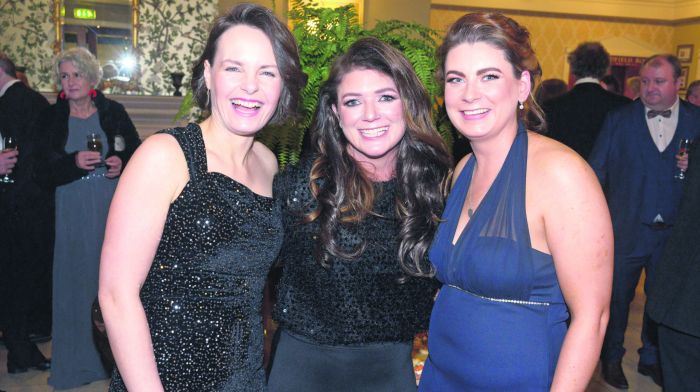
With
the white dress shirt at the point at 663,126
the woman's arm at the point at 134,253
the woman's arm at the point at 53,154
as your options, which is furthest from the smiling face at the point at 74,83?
the white dress shirt at the point at 663,126

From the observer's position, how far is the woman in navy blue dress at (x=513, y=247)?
1660 mm

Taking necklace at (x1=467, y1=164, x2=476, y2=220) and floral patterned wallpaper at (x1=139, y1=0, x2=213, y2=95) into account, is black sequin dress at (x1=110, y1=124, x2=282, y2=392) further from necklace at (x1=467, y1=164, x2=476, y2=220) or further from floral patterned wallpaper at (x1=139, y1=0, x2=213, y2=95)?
floral patterned wallpaper at (x1=139, y1=0, x2=213, y2=95)

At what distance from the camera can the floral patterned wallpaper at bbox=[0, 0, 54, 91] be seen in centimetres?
592

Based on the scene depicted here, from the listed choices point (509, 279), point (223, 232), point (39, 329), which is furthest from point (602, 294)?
point (39, 329)

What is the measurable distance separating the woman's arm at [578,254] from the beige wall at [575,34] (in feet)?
33.0

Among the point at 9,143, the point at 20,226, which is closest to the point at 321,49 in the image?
the point at 9,143

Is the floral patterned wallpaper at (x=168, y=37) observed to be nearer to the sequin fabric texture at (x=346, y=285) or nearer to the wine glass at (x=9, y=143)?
the wine glass at (x=9, y=143)

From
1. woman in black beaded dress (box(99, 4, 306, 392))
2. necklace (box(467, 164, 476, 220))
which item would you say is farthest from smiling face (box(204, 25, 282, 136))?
necklace (box(467, 164, 476, 220))

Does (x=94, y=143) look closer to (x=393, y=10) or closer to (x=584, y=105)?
(x=584, y=105)

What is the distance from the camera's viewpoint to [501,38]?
5.95 ft

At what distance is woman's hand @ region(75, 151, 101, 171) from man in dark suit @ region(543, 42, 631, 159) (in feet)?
10.2

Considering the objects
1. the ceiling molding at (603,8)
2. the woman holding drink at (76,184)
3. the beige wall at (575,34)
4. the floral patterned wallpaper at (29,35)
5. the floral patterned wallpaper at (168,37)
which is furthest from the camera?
the beige wall at (575,34)

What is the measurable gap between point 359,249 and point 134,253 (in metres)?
0.69

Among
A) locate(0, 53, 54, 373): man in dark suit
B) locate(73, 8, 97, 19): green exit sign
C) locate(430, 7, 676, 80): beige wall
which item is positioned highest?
locate(430, 7, 676, 80): beige wall
